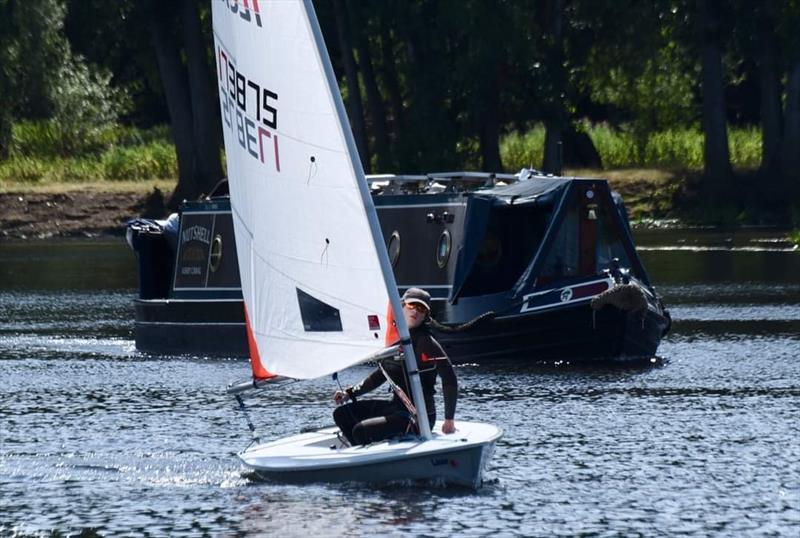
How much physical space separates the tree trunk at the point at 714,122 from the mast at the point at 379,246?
4451 centimetres

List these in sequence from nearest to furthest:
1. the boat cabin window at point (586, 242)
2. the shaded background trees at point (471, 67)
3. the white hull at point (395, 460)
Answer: the white hull at point (395, 460) → the boat cabin window at point (586, 242) → the shaded background trees at point (471, 67)

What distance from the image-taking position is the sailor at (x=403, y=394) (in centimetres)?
1719

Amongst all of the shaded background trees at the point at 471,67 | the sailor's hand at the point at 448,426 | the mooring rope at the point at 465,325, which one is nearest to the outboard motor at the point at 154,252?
the mooring rope at the point at 465,325

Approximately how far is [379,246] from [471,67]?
139ft

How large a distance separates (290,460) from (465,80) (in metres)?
43.4

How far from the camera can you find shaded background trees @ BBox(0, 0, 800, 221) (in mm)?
59562

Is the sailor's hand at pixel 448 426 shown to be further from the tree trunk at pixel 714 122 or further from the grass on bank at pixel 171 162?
the grass on bank at pixel 171 162

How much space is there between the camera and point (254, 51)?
60.7 feet

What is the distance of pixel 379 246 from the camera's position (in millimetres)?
17297

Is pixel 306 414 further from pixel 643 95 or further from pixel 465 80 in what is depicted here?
pixel 643 95

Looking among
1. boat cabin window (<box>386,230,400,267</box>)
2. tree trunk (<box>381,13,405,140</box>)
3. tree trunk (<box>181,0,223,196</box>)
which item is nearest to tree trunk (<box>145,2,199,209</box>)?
tree trunk (<box>181,0,223,196</box>)

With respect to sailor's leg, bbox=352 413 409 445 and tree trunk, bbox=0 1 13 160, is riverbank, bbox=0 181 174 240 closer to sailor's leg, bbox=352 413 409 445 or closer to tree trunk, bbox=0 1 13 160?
tree trunk, bbox=0 1 13 160

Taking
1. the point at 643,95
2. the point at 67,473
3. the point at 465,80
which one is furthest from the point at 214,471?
the point at 643,95

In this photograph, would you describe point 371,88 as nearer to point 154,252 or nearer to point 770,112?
point 770,112
